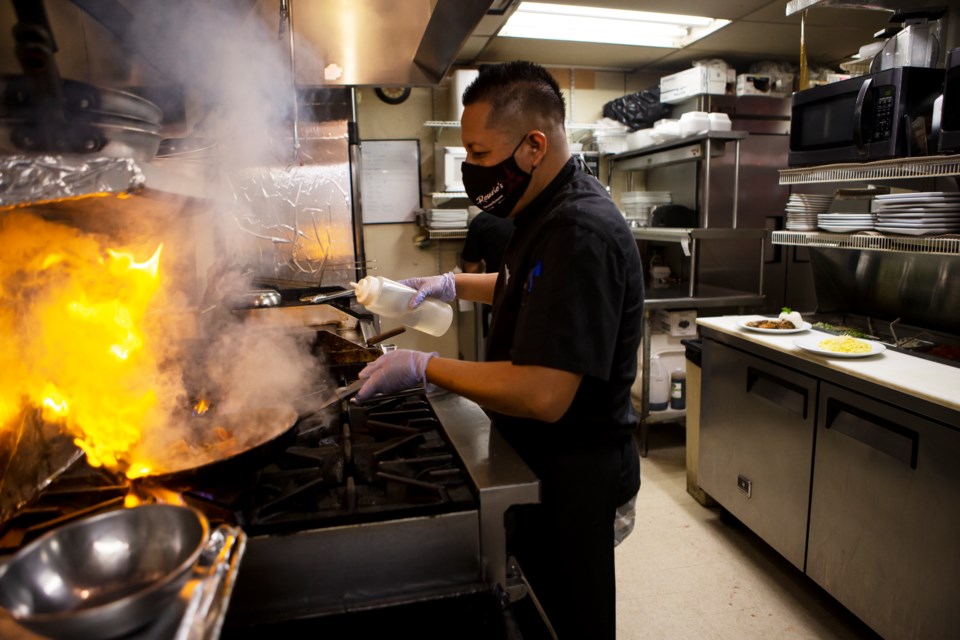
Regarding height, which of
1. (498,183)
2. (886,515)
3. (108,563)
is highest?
(498,183)

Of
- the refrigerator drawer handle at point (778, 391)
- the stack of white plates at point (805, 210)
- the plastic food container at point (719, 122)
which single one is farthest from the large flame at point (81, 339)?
the plastic food container at point (719, 122)

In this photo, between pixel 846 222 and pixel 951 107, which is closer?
pixel 951 107

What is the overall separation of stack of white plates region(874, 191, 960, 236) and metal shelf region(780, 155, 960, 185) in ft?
0.28

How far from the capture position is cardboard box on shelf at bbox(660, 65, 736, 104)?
13.8 feet

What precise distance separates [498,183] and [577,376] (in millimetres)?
544

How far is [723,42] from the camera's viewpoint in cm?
425

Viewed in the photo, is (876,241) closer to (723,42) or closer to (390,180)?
(723,42)

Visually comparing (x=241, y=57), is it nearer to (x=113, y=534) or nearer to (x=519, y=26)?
(x=113, y=534)

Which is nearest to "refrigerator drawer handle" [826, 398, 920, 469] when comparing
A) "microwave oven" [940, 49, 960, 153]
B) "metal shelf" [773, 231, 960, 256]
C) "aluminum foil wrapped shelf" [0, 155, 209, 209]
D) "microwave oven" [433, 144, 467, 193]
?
"metal shelf" [773, 231, 960, 256]

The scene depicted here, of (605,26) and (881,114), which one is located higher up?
(605,26)

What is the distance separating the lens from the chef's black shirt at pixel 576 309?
1154 mm

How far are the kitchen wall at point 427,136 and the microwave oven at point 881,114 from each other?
2.65 m

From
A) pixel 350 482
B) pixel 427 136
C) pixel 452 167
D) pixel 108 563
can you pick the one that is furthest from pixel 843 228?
pixel 427 136

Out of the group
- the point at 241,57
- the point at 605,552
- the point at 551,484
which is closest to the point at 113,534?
the point at 551,484
